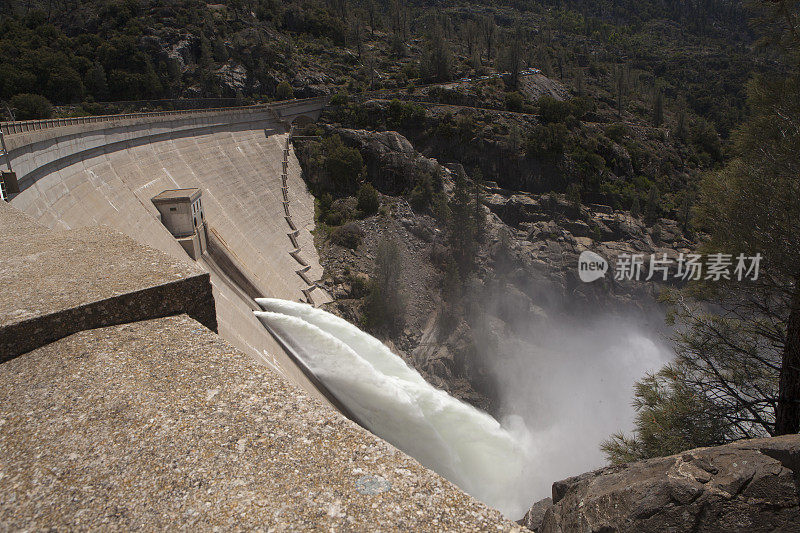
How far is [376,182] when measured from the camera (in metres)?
43.0

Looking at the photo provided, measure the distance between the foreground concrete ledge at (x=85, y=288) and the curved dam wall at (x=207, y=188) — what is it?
286 inches

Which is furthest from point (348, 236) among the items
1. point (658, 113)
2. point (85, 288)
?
point (658, 113)

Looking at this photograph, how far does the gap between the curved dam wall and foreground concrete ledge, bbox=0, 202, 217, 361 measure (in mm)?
7259

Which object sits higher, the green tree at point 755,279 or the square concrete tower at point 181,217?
the green tree at point 755,279

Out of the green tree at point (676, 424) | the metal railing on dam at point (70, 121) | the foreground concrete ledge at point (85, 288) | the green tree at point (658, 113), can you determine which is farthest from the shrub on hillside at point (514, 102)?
the foreground concrete ledge at point (85, 288)

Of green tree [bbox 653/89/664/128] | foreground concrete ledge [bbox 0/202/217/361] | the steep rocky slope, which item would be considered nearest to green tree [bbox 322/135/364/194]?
the steep rocky slope

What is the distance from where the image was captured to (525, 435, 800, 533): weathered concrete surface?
505 centimetres

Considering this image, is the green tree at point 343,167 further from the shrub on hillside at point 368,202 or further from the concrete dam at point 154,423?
the concrete dam at point 154,423

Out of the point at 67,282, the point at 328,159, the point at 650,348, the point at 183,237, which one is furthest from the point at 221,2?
the point at 67,282

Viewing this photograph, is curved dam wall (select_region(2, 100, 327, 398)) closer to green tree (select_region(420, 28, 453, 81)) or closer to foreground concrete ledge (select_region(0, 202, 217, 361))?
foreground concrete ledge (select_region(0, 202, 217, 361))

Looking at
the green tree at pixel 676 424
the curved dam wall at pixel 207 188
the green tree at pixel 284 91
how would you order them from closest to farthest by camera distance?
the green tree at pixel 676 424 < the curved dam wall at pixel 207 188 < the green tree at pixel 284 91

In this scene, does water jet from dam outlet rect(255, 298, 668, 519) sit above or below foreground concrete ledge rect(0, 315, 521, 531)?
below

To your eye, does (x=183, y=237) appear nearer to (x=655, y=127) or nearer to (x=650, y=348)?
(x=650, y=348)

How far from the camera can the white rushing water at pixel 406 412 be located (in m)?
17.6
